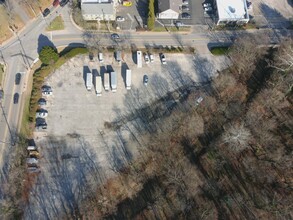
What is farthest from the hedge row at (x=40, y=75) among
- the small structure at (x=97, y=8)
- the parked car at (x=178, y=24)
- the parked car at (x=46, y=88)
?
the parked car at (x=178, y=24)

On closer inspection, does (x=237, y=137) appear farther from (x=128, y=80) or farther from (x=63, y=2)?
(x=63, y=2)

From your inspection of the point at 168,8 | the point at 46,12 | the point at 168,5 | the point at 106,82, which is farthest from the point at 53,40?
the point at 168,5

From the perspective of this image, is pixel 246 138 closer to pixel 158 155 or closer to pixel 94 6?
pixel 158 155

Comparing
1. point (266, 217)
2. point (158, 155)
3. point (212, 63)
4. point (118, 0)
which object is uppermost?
point (118, 0)

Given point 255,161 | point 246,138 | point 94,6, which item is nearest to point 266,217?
point 255,161

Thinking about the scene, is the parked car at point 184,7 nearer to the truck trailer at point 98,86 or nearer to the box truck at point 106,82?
the box truck at point 106,82

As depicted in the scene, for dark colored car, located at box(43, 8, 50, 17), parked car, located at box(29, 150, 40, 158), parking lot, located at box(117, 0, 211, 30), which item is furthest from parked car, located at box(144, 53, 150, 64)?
parked car, located at box(29, 150, 40, 158)

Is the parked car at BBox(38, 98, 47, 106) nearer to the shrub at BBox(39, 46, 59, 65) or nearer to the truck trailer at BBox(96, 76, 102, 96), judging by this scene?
the shrub at BBox(39, 46, 59, 65)
